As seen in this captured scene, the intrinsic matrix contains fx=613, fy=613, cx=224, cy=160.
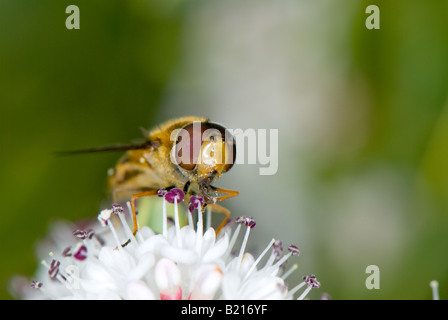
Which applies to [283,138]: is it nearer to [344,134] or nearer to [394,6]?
[344,134]

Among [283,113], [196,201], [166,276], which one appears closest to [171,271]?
[166,276]

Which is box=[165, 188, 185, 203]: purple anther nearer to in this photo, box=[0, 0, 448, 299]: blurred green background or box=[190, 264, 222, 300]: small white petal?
box=[190, 264, 222, 300]: small white petal

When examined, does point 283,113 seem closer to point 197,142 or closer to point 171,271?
point 197,142

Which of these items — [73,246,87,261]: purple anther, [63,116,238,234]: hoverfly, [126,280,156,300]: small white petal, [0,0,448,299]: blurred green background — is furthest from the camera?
[0,0,448,299]: blurred green background

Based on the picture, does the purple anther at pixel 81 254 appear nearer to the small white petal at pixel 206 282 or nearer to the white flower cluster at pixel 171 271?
the white flower cluster at pixel 171 271

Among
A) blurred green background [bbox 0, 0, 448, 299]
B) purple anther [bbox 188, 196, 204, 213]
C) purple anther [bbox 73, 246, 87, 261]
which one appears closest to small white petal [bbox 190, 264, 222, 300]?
purple anther [bbox 188, 196, 204, 213]
